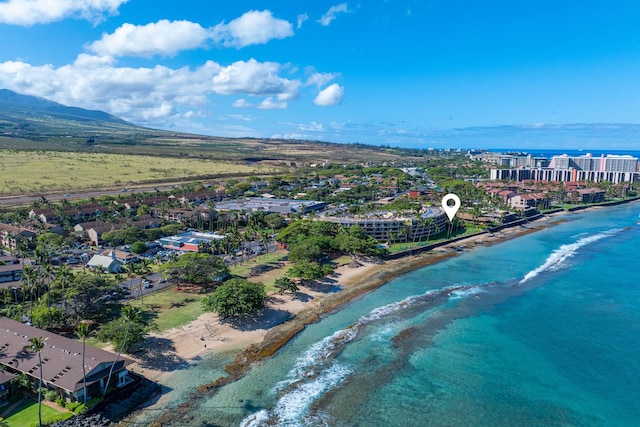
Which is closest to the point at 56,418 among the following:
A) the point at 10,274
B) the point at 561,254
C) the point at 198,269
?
the point at 198,269

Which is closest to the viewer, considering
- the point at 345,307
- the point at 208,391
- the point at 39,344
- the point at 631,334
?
the point at 39,344

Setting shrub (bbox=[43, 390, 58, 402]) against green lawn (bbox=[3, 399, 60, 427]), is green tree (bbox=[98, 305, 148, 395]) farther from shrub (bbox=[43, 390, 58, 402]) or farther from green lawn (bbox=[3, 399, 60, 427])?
green lawn (bbox=[3, 399, 60, 427])

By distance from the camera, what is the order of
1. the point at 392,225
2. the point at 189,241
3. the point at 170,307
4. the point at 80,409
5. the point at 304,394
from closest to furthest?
the point at 80,409 → the point at 304,394 → the point at 170,307 → the point at 189,241 → the point at 392,225

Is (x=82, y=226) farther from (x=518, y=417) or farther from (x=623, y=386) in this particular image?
(x=623, y=386)

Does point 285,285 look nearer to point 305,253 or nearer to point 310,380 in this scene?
point 305,253

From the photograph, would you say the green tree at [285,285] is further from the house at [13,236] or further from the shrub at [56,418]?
→ the house at [13,236]

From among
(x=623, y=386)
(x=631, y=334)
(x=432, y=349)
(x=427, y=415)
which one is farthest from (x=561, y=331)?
(x=427, y=415)

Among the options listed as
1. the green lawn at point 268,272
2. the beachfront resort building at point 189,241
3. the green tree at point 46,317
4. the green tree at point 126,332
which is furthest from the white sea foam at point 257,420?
the beachfront resort building at point 189,241
